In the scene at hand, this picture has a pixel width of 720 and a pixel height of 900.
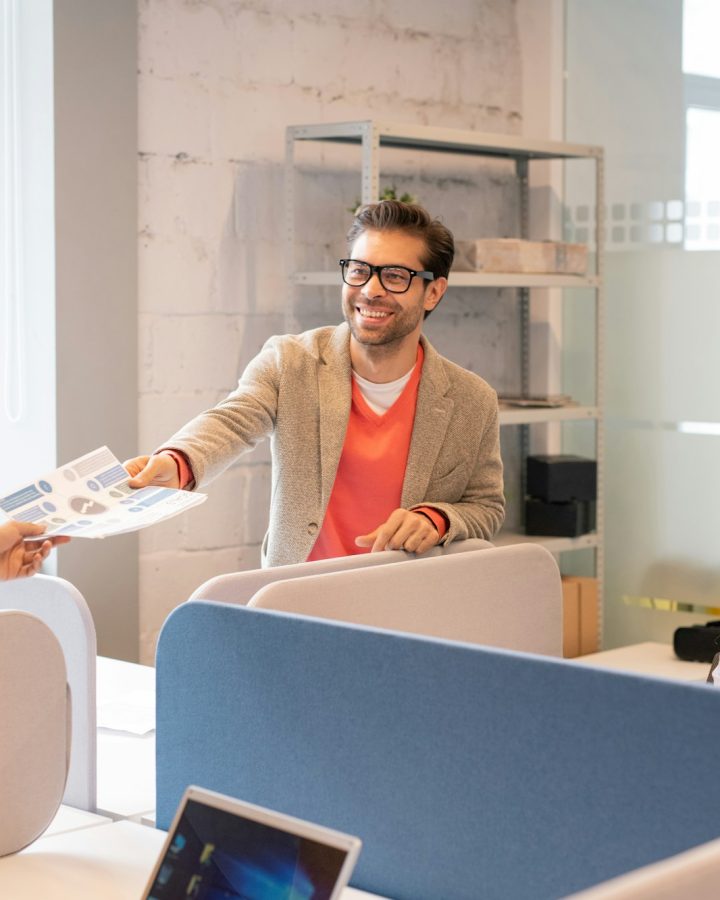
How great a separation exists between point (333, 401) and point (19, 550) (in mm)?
729

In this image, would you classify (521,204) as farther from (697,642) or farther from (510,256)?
(697,642)

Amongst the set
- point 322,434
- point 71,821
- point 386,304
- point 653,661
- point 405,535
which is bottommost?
point 653,661

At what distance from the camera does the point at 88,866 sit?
1420 mm

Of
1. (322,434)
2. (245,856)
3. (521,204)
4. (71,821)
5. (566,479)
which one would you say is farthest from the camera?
(521,204)

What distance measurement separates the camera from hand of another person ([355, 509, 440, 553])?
188cm

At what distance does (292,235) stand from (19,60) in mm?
780

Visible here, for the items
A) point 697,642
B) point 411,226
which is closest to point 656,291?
point 697,642

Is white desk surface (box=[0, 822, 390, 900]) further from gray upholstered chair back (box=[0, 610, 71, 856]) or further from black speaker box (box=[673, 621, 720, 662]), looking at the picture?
black speaker box (box=[673, 621, 720, 662])

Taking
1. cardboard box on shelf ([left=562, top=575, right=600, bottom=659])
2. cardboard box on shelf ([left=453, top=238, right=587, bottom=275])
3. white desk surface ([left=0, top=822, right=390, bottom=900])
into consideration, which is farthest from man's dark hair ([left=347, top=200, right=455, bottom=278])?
cardboard box on shelf ([left=562, top=575, right=600, bottom=659])

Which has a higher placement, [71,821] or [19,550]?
[19,550]

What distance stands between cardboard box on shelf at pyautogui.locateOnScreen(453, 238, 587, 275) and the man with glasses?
1299 mm

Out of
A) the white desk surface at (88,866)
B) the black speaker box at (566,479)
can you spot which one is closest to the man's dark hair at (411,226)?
the white desk surface at (88,866)

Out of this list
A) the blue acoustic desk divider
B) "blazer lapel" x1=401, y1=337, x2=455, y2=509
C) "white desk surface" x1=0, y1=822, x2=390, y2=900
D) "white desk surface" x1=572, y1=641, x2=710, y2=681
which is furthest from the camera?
"white desk surface" x1=572, y1=641, x2=710, y2=681

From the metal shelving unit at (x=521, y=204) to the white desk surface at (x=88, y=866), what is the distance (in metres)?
2.05
